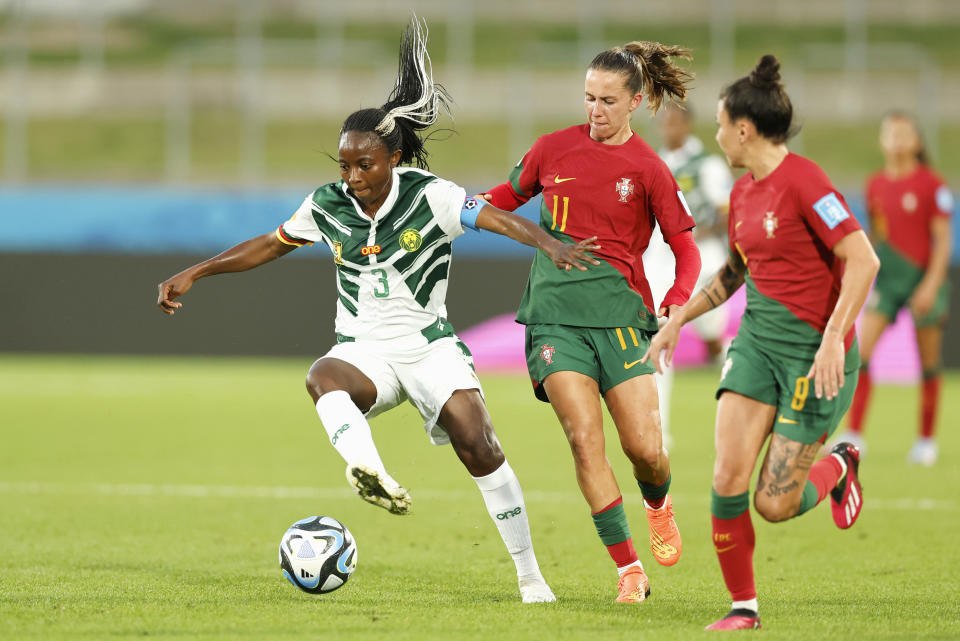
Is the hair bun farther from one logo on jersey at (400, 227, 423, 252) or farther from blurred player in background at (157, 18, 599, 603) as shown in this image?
one logo on jersey at (400, 227, 423, 252)

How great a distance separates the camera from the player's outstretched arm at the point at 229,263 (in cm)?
587

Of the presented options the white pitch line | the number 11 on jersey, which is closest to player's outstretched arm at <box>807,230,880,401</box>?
the number 11 on jersey

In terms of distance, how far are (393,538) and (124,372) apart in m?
10.8

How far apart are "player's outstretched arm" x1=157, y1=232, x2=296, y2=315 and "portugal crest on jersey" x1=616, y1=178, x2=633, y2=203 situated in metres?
1.49

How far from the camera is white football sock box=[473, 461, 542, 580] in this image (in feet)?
18.1

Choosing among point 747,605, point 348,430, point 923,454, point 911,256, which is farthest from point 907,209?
point 348,430

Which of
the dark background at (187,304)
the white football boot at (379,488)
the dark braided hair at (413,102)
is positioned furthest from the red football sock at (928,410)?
the dark background at (187,304)

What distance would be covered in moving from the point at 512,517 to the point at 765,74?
2.08m

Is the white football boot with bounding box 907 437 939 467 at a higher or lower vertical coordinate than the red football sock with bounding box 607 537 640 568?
lower

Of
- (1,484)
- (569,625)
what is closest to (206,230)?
(1,484)

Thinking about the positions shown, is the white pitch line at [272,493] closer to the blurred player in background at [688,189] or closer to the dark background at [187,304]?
the blurred player in background at [688,189]

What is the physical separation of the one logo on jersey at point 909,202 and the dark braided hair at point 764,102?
241 inches

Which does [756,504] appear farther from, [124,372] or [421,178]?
[124,372]

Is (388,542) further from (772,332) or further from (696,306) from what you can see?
(772,332)
